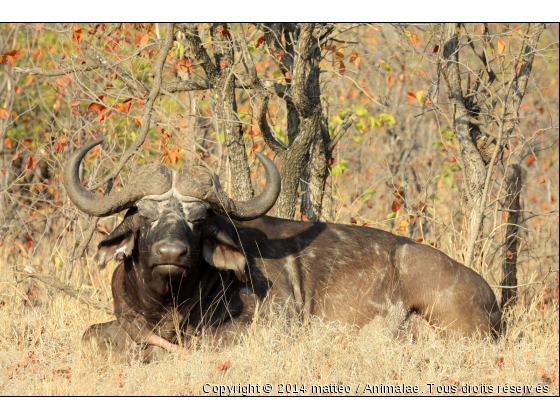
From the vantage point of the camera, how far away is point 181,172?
196 inches

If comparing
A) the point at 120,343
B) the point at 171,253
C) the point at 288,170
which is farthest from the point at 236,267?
the point at 288,170

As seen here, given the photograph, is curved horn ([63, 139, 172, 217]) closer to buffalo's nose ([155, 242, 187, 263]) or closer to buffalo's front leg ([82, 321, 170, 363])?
buffalo's nose ([155, 242, 187, 263])

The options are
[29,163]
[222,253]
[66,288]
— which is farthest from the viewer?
[29,163]

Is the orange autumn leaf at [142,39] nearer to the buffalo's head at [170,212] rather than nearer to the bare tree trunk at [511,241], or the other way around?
the buffalo's head at [170,212]

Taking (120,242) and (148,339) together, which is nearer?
(120,242)

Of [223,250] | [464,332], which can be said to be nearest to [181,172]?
[223,250]

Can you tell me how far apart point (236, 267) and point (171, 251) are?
0.84m

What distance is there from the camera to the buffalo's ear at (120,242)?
5012 millimetres

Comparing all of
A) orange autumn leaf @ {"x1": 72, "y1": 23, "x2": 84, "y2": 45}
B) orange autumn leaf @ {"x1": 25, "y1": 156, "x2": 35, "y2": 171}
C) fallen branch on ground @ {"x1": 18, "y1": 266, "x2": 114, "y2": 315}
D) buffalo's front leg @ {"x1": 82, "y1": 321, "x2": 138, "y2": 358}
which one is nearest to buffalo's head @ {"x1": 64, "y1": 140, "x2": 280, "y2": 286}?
buffalo's front leg @ {"x1": 82, "y1": 321, "x2": 138, "y2": 358}

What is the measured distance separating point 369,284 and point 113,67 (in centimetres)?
312

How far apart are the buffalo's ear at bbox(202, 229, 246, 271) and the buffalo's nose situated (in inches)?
24.5

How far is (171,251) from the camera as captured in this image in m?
4.45

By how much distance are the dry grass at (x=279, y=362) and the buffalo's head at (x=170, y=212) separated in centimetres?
68

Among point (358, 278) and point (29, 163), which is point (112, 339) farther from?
point (29, 163)
